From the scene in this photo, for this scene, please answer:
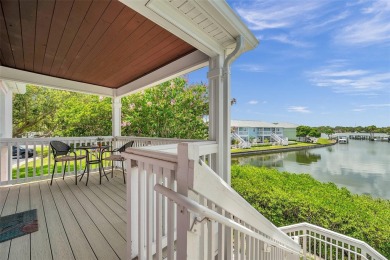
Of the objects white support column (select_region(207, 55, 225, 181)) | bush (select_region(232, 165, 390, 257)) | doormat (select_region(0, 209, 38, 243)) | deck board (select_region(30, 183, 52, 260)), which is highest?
white support column (select_region(207, 55, 225, 181))

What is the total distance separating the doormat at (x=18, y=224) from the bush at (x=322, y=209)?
435 centimetres

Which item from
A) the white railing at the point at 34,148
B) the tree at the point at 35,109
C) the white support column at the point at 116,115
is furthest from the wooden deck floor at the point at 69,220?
the tree at the point at 35,109

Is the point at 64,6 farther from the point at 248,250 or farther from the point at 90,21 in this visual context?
the point at 248,250

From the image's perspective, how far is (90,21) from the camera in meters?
2.13

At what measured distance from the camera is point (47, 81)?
4.14 m

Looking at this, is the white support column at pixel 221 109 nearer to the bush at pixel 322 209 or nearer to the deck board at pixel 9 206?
the deck board at pixel 9 206

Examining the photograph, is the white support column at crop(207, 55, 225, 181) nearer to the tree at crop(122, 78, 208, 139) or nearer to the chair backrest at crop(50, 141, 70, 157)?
the chair backrest at crop(50, 141, 70, 157)

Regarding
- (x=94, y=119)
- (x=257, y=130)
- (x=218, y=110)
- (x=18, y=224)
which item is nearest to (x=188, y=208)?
(x=218, y=110)

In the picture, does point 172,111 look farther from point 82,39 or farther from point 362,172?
point 362,172

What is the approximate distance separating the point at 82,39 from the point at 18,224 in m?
2.54

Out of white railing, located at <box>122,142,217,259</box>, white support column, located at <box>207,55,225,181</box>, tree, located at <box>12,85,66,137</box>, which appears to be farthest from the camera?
tree, located at <box>12,85,66,137</box>

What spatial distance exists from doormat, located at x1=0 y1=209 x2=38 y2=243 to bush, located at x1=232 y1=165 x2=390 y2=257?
4349 millimetres

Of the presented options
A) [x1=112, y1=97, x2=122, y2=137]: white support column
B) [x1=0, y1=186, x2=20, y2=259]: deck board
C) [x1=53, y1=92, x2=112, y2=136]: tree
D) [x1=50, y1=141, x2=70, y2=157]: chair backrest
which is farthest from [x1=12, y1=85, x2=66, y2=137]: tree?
[x1=0, y1=186, x2=20, y2=259]: deck board

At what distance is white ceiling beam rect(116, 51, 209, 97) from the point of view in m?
2.93
